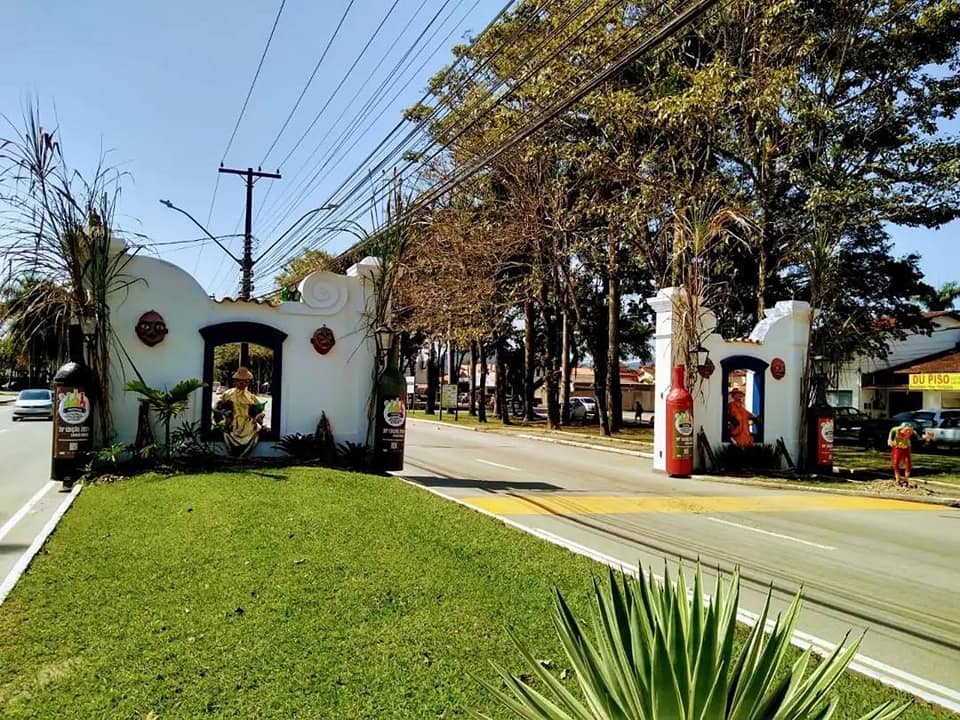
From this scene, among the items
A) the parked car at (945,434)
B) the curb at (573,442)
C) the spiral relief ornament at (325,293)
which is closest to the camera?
the spiral relief ornament at (325,293)

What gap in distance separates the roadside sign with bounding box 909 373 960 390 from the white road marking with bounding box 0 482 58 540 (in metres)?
34.2

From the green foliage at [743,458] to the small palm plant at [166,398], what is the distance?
1199 cm

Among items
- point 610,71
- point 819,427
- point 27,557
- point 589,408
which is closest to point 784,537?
point 610,71

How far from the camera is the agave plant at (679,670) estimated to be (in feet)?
8.75

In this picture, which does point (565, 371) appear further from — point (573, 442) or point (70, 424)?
point (70, 424)

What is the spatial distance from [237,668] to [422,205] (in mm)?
12621

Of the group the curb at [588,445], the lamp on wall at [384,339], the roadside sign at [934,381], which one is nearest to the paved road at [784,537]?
the lamp on wall at [384,339]

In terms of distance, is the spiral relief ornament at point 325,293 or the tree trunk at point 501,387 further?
the tree trunk at point 501,387

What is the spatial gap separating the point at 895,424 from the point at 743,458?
553 inches

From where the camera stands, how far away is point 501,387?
137 ft

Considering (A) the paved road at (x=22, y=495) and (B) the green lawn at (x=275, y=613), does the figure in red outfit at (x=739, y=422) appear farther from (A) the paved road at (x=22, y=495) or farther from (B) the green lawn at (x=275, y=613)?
(A) the paved road at (x=22, y=495)

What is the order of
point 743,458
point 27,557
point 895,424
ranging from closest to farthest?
1. point 27,557
2. point 743,458
3. point 895,424

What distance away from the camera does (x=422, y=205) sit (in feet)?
53.2

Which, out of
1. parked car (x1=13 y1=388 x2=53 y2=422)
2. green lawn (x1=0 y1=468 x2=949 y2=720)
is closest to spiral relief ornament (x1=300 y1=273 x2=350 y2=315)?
green lawn (x1=0 y1=468 x2=949 y2=720)
